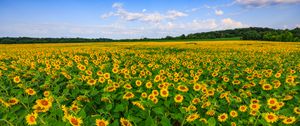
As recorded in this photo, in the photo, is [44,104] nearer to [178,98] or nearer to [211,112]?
[178,98]

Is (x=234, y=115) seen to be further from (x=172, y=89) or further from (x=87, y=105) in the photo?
(x=87, y=105)

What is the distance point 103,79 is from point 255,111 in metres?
2.50

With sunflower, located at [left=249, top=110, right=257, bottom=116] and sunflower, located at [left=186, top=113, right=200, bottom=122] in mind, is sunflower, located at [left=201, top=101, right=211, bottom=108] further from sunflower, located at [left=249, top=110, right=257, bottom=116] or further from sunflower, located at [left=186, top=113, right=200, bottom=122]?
sunflower, located at [left=186, top=113, right=200, bottom=122]

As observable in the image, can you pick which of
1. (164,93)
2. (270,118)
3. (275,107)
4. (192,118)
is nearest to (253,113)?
(270,118)

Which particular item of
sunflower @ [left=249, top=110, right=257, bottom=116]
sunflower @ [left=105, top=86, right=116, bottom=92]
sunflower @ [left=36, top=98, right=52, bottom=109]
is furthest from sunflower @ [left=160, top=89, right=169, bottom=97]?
sunflower @ [left=36, top=98, right=52, bottom=109]

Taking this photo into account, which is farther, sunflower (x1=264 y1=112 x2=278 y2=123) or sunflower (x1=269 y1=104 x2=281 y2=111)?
sunflower (x1=269 y1=104 x2=281 y2=111)

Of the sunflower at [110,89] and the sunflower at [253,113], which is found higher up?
the sunflower at [110,89]

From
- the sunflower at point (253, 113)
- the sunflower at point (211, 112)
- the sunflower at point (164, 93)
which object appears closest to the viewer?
the sunflower at point (253, 113)

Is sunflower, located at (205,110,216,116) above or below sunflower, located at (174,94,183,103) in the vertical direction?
below

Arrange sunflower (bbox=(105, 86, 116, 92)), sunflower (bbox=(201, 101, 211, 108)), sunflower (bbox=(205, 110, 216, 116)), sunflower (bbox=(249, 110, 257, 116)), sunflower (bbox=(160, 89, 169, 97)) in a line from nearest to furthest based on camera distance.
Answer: sunflower (bbox=(249, 110, 257, 116)) < sunflower (bbox=(205, 110, 216, 116)) < sunflower (bbox=(201, 101, 211, 108)) < sunflower (bbox=(160, 89, 169, 97)) < sunflower (bbox=(105, 86, 116, 92))

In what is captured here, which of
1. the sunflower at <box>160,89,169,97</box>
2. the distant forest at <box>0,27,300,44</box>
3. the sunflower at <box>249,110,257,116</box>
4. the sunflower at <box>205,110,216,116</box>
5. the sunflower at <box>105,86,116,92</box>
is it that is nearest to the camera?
the sunflower at <box>249,110,257,116</box>

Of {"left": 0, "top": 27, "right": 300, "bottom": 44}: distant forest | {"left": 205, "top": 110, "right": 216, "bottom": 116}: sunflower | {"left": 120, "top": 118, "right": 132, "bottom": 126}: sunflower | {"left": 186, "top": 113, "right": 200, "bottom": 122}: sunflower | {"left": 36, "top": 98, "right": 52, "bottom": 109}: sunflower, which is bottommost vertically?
{"left": 0, "top": 27, "right": 300, "bottom": 44}: distant forest

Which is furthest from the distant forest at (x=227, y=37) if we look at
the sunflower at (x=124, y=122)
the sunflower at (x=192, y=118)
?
the sunflower at (x=124, y=122)

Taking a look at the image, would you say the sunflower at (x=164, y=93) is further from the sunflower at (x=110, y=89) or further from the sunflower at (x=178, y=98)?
the sunflower at (x=110, y=89)
